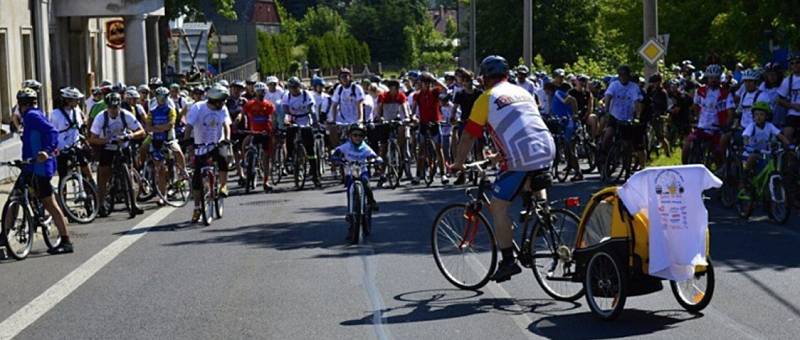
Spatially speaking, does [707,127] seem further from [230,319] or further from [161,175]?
[230,319]

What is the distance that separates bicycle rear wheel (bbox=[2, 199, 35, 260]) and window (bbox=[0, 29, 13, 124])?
17.5 m

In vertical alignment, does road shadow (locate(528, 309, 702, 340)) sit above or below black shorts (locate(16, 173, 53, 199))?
below

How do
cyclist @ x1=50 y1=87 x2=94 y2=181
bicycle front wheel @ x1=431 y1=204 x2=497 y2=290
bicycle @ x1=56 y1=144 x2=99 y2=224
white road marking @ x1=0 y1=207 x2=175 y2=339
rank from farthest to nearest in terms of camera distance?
1. cyclist @ x1=50 y1=87 x2=94 y2=181
2. bicycle @ x1=56 y1=144 x2=99 y2=224
3. bicycle front wheel @ x1=431 y1=204 x2=497 y2=290
4. white road marking @ x1=0 y1=207 x2=175 y2=339

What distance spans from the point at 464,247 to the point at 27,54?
25.0 m

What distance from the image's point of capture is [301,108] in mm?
23812

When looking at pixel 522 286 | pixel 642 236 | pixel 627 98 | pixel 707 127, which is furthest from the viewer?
pixel 627 98

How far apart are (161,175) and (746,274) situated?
10.3m

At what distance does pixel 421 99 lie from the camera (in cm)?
2344

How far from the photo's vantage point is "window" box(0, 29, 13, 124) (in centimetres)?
3195

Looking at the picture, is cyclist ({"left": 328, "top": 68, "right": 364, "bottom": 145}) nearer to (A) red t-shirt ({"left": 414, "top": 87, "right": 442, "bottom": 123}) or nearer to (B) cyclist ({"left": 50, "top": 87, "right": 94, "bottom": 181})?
(A) red t-shirt ({"left": 414, "top": 87, "right": 442, "bottom": 123})

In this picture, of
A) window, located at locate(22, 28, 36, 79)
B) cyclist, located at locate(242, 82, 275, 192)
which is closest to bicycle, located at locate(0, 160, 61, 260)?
cyclist, located at locate(242, 82, 275, 192)

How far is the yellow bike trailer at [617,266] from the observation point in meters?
9.80

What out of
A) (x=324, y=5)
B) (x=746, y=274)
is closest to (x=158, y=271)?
(x=746, y=274)

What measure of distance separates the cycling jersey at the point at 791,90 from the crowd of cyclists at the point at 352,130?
17mm
